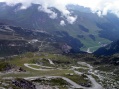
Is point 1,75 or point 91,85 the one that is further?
point 91,85

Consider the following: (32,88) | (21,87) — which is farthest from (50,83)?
(21,87)

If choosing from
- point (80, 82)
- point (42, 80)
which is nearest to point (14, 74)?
point (42, 80)

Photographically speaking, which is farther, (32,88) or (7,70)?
(7,70)

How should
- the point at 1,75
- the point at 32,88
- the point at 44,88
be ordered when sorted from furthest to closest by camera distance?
the point at 1,75 → the point at 44,88 → the point at 32,88

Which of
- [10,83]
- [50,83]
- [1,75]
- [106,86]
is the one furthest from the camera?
[106,86]

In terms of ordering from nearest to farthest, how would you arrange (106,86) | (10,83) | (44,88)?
1. (10,83)
2. (44,88)
3. (106,86)

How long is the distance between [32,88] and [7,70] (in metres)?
53.0

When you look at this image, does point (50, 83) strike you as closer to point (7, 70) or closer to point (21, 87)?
point (7, 70)

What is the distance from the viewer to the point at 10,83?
121375 millimetres

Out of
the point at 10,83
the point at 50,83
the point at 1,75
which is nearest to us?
the point at 10,83

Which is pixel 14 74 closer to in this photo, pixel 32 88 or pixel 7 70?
pixel 7 70

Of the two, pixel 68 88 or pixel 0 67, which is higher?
pixel 0 67

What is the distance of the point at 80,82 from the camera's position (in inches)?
7677

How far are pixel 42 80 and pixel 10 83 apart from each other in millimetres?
62896
